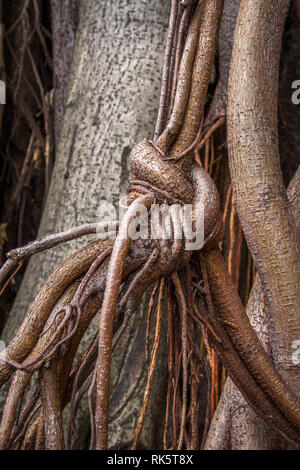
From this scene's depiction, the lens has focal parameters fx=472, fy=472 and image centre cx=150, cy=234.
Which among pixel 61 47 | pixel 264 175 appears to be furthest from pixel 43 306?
pixel 61 47

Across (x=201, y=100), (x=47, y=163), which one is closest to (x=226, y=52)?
(x=201, y=100)

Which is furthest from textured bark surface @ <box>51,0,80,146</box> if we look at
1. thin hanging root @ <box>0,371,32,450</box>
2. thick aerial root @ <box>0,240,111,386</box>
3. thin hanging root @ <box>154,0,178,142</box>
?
thin hanging root @ <box>0,371,32,450</box>

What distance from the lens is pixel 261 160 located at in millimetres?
749

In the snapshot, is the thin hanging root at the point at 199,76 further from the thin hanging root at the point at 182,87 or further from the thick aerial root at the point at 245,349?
the thick aerial root at the point at 245,349

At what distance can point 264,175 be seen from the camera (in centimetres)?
75

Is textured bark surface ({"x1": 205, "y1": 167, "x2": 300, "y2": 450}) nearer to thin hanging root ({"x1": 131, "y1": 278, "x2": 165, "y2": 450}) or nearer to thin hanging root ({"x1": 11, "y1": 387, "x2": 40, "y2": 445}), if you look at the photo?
thin hanging root ({"x1": 131, "y1": 278, "x2": 165, "y2": 450})

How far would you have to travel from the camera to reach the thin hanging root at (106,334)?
1.91 ft

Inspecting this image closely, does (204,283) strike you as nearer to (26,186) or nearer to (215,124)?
(215,124)

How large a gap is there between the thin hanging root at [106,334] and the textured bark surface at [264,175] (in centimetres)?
25

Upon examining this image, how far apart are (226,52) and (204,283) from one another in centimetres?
64

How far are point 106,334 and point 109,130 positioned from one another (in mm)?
605

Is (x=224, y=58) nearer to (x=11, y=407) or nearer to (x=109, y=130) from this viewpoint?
(x=109, y=130)

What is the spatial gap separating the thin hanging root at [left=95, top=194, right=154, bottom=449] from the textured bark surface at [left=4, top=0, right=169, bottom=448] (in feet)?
1.40

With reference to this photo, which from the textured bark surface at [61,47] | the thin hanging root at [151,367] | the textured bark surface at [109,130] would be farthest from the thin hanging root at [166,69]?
the textured bark surface at [61,47]
